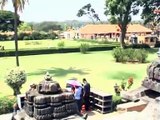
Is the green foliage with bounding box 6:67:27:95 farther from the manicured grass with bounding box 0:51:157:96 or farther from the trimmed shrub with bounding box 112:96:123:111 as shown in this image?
the trimmed shrub with bounding box 112:96:123:111

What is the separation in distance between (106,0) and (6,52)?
1486 cm

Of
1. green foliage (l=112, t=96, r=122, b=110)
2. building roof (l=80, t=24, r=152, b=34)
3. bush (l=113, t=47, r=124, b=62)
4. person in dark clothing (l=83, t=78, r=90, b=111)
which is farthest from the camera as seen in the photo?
building roof (l=80, t=24, r=152, b=34)

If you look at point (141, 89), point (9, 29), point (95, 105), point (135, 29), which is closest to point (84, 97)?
point (95, 105)

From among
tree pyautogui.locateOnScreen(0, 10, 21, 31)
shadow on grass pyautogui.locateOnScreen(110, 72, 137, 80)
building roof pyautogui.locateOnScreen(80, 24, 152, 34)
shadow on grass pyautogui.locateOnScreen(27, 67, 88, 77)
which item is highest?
tree pyautogui.locateOnScreen(0, 10, 21, 31)

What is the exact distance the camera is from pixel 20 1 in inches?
800

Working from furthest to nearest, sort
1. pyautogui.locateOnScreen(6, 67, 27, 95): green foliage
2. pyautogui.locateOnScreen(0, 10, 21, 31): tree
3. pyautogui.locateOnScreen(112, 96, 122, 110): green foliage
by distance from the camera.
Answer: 1. pyautogui.locateOnScreen(0, 10, 21, 31): tree
2. pyautogui.locateOnScreen(6, 67, 27, 95): green foliage
3. pyautogui.locateOnScreen(112, 96, 122, 110): green foliage

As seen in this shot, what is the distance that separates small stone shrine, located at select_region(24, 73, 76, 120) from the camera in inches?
317

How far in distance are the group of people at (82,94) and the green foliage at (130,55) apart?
56.7ft

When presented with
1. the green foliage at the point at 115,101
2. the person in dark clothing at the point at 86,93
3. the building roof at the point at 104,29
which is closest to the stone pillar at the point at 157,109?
the person in dark clothing at the point at 86,93

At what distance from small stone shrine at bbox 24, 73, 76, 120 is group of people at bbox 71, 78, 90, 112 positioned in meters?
3.80

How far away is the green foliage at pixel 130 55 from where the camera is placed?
96.9 feet

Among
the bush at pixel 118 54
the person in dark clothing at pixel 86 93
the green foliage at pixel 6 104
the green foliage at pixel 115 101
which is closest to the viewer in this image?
the person in dark clothing at pixel 86 93

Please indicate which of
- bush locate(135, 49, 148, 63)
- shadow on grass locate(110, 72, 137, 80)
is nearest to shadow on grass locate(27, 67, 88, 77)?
shadow on grass locate(110, 72, 137, 80)

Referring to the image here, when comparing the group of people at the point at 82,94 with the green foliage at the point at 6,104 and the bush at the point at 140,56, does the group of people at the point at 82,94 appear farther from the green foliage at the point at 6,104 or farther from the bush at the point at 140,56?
the bush at the point at 140,56
